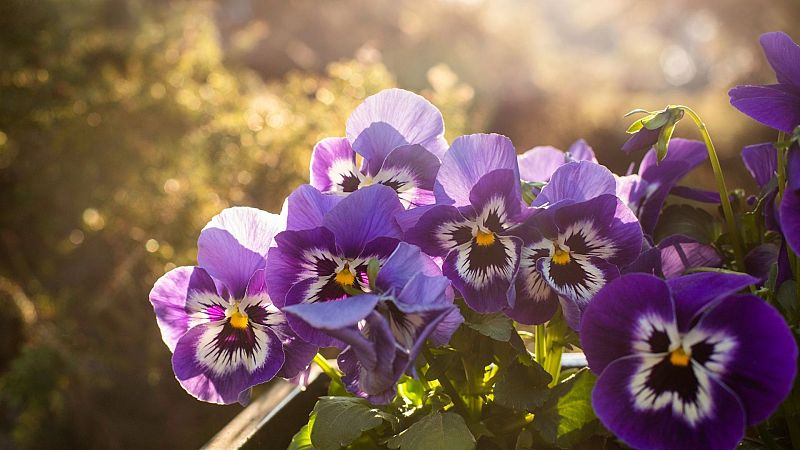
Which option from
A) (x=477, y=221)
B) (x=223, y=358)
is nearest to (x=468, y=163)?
(x=477, y=221)

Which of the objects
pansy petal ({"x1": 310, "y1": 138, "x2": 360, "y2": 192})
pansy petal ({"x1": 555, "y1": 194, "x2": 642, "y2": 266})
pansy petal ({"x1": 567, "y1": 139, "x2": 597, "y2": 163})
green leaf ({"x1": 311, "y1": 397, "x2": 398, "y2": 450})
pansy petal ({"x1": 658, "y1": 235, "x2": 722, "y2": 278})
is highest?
pansy petal ({"x1": 310, "y1": 138, "x2": 360, "y2": 192})

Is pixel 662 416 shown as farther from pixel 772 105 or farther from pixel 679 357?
pixel 772 105

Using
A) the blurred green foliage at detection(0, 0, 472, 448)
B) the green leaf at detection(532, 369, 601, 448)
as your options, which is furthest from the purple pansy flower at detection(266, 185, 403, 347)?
the blurred green foliage at detection(0, 0, 472, 448)

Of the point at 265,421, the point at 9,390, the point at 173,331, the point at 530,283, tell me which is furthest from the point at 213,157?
the point at 530,283

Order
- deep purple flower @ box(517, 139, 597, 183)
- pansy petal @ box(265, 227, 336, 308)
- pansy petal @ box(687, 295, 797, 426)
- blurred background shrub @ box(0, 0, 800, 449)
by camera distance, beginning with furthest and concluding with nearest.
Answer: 1. blurred background shrub @ box(0, 0, 800, 449)
2. deep purple flower @ box(517, 139, 597, 183)
3. pansy petal @ box(265, 227, 336, 308)
4. pansy petal @ box(687, 295, 797, 426)

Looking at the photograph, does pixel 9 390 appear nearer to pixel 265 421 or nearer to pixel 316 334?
pixel 265 421

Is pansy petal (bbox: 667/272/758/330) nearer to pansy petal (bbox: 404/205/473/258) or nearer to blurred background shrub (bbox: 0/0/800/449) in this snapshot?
pansy petal (bbox: 404/205/473/258)
